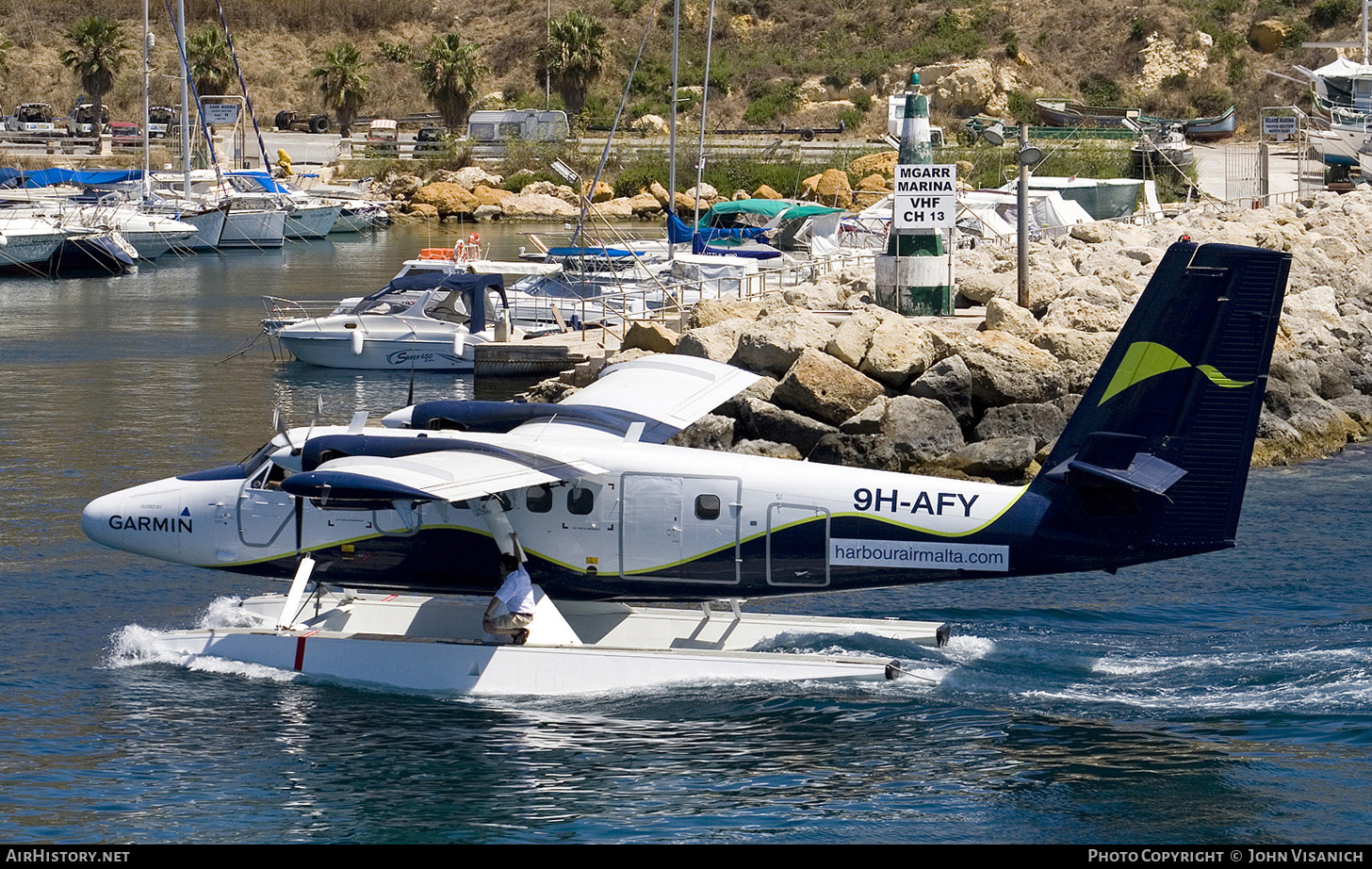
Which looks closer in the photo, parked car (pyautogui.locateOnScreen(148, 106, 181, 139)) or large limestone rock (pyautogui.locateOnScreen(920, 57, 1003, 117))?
large limestone rock (pyautogui.locateOnScreen(920, 57, 1003, 117))

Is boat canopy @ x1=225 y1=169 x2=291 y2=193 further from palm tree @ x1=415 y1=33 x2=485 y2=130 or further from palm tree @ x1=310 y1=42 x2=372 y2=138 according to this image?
palm tree @ x1=415 y1=33 x2=485 y2=130

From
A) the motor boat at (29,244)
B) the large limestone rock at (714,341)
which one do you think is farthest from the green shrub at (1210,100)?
the large limestone rock at (714,341)

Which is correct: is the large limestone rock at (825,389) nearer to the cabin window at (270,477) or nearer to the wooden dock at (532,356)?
the wooden dock at (532,356)

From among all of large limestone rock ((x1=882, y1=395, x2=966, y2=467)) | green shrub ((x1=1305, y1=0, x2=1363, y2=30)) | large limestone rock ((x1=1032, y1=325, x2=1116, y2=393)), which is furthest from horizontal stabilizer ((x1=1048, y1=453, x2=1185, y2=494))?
green shrub ((x1=1305, y1=0, x2=1363, y2=30))

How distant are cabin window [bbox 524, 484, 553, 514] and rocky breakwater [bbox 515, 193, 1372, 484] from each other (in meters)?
9.27

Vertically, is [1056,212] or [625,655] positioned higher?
[1056,212]

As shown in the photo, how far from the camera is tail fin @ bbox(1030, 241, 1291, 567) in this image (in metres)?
15.8

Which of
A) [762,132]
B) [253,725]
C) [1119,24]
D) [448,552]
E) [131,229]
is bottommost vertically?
[253,725]

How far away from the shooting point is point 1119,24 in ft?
320

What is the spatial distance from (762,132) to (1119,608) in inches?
2975

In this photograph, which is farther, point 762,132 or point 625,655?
point 762,132

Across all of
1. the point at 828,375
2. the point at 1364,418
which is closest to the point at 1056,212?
the point at 1364,418

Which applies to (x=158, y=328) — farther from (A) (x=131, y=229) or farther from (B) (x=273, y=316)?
(A) (x=131, y=229)

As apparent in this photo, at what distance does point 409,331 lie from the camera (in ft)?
130
